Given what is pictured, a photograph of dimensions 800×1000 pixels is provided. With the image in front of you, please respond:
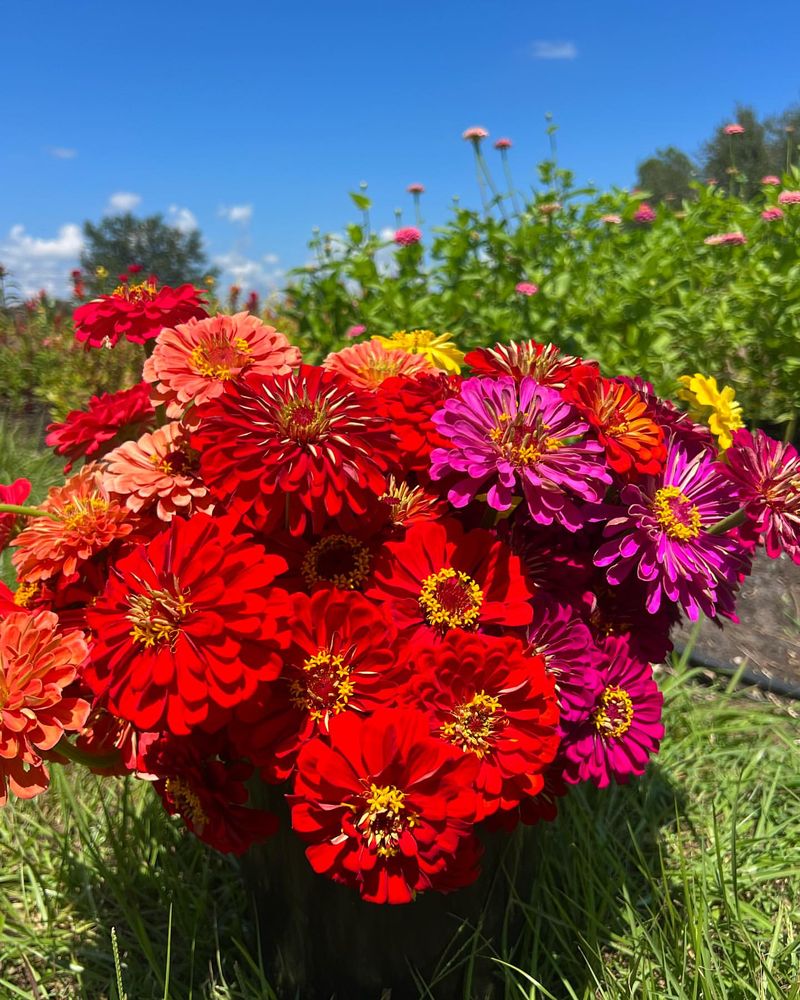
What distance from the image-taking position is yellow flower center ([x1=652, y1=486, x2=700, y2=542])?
100 centimetres

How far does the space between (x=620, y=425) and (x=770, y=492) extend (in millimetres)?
191

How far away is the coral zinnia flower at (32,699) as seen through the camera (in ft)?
2.79

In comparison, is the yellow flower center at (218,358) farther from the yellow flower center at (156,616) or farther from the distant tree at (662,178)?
the distant tree at (662,178)

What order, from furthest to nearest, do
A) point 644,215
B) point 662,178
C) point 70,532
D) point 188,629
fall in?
1. point 662,178
2. point 644,215
3. point 70,532
4. point 188,629

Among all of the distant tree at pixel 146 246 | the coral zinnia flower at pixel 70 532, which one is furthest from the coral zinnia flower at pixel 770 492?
the distant tree at pixel 146 246

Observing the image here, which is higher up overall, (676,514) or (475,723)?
(676,514)

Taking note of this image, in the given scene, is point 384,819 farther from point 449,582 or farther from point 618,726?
point 618,726

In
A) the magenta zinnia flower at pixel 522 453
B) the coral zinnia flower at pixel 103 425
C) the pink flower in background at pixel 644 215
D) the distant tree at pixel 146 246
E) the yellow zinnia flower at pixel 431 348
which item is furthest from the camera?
the distant tree at pixel 146 246

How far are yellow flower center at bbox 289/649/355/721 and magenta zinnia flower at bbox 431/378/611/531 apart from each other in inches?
9.0

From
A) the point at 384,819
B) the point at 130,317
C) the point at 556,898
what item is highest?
the point at 130,317

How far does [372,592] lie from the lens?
3.07 feet

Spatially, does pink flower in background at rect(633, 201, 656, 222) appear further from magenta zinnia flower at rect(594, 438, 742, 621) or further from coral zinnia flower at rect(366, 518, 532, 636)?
coral zinnia flower at rect(366, 518, 532, 636)

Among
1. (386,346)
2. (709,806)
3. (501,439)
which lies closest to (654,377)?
(709,806)

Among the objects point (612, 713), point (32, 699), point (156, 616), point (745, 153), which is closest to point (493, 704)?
point (612, 713)
